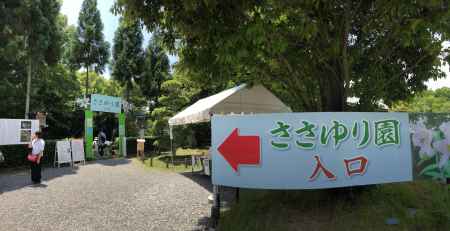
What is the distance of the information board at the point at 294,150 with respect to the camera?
5316 millimetres

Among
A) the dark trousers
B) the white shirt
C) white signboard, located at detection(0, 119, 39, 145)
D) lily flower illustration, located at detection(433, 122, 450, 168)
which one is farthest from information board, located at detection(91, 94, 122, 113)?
lily flower illustration, located at detection(433, 122, 450, 168)

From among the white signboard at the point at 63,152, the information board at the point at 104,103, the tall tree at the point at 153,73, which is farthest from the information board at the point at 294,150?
the tall tree at the point at 153,73

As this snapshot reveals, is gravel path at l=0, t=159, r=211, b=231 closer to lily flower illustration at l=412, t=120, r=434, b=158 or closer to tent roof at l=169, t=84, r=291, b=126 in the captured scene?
tent roof at l=169, t=84, r=291, b=126

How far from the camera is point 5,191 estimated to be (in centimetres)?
896

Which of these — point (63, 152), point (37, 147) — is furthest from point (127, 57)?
point (37, 147)

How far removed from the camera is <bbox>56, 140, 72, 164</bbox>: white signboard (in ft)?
50.1

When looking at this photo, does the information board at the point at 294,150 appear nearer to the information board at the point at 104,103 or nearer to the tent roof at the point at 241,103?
the tent roof at the point at 241,103

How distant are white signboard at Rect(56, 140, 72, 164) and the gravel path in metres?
4.28

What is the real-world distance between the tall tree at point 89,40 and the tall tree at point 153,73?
399cm

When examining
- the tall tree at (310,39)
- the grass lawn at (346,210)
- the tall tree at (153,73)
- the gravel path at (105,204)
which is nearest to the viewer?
the grass lawn at (346,210)

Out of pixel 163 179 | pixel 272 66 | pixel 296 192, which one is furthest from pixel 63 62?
pixel 296 192

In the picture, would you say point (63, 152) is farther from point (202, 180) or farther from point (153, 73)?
point (153, 73)

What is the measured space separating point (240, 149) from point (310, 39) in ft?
8.92

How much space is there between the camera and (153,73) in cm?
3553
